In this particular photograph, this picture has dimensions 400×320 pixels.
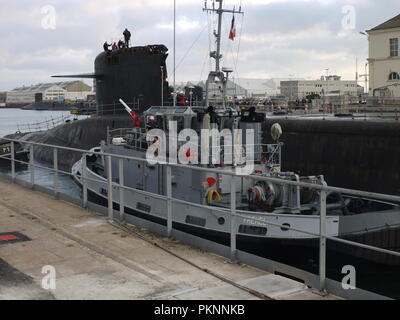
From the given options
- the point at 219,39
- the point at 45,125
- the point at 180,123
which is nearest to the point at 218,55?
the point at 219,39

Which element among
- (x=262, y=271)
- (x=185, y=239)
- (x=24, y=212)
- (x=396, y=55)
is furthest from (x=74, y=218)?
(x=396, y=55)

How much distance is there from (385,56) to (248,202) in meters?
38.3

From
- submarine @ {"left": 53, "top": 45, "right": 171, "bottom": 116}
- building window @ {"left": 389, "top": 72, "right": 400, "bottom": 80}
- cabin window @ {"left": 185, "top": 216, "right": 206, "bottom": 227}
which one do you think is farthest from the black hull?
building window @ {"left": 389, "top": 72, "right": 400, "bottom": 80}

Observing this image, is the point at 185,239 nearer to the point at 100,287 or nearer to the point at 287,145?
the point at 100,287

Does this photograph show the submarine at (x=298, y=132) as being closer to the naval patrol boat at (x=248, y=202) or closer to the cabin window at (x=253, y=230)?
the naval patrol boat at (x=248, y=202)

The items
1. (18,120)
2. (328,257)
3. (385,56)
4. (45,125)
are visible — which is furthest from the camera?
(18,120)

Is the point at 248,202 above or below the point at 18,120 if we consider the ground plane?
below

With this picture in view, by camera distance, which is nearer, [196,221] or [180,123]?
[196,221]

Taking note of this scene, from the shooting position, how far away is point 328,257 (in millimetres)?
13305

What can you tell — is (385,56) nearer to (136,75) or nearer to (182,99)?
(136,75)

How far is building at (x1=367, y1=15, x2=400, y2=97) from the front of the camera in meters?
46.2

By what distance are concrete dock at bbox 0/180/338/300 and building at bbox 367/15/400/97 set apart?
40.7 m

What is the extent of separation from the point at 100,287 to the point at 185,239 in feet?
7.71

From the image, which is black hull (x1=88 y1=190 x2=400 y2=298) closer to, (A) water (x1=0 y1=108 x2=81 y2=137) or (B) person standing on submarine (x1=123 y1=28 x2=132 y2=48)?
(B) person standing on submarine (x1=123 y1=28 x2=132 y2=48)
